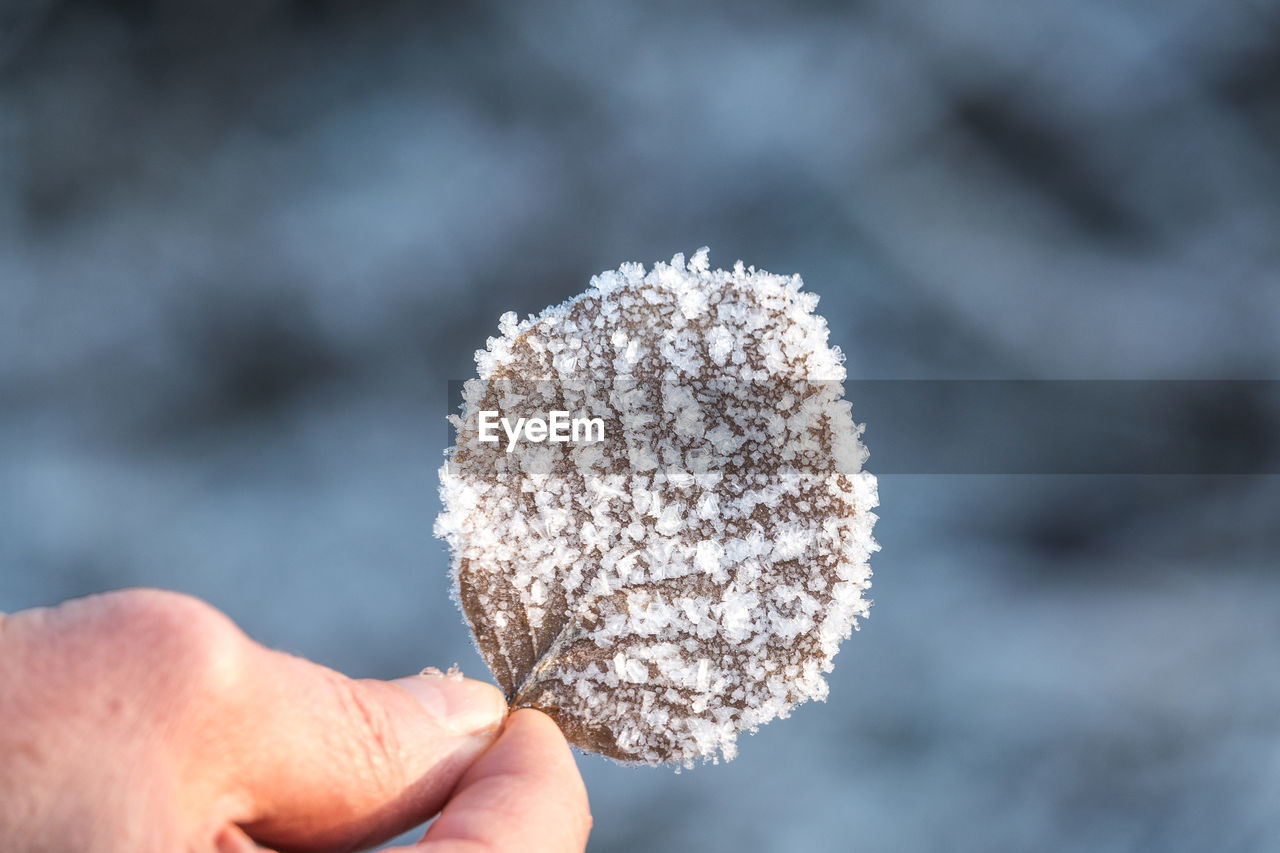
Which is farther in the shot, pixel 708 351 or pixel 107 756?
pixel 708 351

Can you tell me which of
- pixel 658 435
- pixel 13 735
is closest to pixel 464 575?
Answer: pixel 658 435

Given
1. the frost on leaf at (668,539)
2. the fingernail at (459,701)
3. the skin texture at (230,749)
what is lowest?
the skin texture at (230,749)

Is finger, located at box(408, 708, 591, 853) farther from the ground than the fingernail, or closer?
closer

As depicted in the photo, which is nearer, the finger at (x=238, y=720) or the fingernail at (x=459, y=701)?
the finger at (x=238, y=720)

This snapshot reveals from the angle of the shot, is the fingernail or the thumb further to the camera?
the fingernail

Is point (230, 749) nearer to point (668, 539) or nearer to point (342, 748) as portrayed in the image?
point (342, 748)

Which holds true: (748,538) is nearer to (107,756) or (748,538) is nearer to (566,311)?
(566,311)

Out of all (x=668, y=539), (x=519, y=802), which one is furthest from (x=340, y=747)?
(x=668, y=539)
